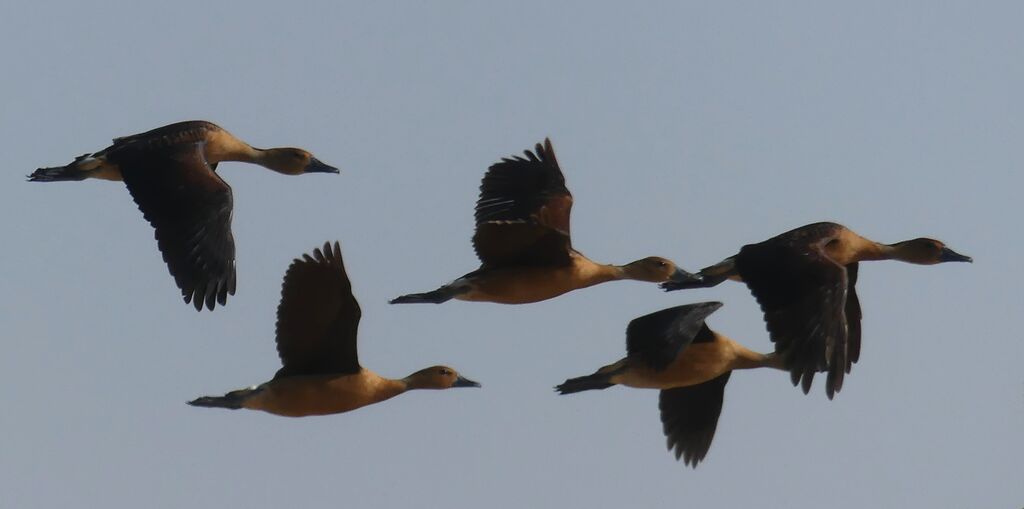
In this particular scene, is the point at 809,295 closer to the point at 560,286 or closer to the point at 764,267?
the point at 764,267

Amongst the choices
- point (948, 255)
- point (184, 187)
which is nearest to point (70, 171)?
point (184, 187)

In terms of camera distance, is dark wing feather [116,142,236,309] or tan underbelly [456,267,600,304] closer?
dark wing feather [116,142,236,309]

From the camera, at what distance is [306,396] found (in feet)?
77.3

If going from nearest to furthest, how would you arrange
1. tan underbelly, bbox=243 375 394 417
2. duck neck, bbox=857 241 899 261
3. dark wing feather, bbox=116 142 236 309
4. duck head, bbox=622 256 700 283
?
tan underbelly, bbox=243 375 394 417 → dark wing feather, bbox=116 142 236 309 → duck neck, bbox=857 241 899 261 → duck head, bbox=622 256 700 283

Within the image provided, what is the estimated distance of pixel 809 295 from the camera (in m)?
23.8

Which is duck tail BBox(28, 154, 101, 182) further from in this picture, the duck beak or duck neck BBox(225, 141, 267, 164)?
the duck beak

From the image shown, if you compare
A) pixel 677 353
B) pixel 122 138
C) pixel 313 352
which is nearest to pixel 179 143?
pixel 122 138

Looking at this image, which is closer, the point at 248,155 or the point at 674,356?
the point at 674,356

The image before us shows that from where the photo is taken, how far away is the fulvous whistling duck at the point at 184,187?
78.4ft

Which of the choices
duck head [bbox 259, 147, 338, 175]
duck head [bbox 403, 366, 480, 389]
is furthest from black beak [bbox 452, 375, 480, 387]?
duck head [bbox 259, 147, 338, 175]

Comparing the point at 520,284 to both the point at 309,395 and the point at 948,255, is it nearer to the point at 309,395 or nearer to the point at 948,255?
the point at 309,395

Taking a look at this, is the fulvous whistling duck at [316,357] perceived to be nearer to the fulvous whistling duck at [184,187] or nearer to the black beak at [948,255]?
the fulvous whistling duck at [184,187]

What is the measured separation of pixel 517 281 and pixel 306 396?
2.90 metres

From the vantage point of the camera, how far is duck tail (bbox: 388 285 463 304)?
83.4 ft
